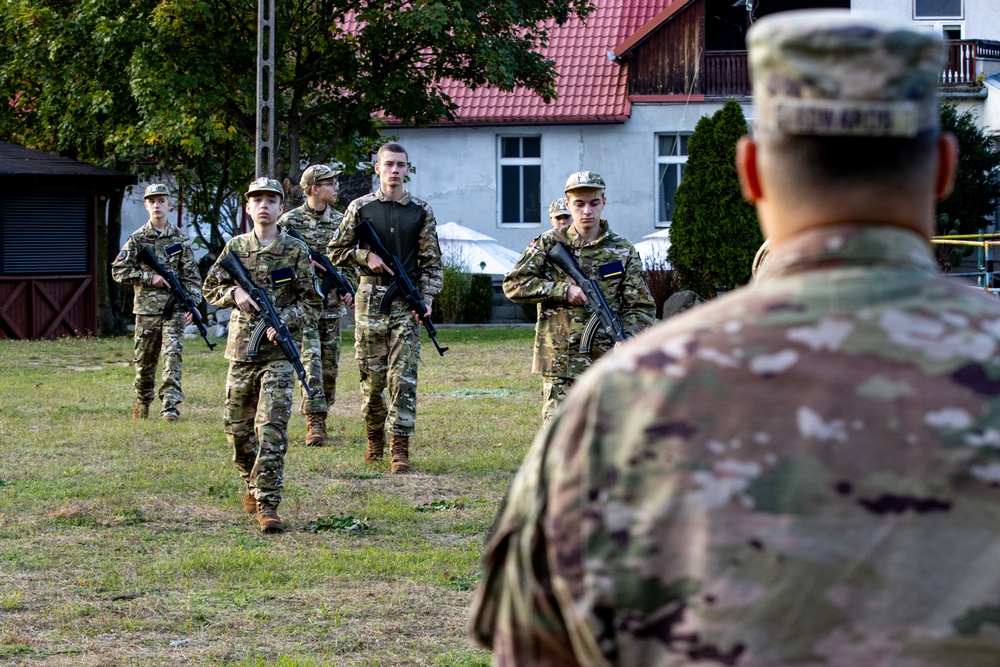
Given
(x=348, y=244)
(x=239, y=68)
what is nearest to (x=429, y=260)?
(x=348, y=244)

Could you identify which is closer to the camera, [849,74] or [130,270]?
[849,74]

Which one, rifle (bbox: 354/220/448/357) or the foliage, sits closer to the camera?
rifle (bbox: 354/220/448/357)

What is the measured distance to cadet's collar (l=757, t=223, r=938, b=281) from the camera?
186 centimetres

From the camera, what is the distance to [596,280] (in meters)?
8.93

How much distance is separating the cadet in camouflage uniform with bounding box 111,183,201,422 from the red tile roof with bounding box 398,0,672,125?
60.6 feet

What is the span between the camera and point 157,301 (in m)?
14.0

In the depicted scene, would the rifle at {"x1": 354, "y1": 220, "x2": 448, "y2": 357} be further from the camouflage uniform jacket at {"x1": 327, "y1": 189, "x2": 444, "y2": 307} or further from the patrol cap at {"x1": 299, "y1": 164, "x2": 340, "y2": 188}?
the patrol cap at {"x1": 299, "y1": 164, "x2": 340, "y2": 188}

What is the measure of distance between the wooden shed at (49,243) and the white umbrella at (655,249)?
1032cm

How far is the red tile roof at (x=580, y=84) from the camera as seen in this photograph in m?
32.4

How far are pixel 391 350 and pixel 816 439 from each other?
8.81 metres

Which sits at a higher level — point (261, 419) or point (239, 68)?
point (239, 68)

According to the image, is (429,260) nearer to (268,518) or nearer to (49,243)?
(268,518)

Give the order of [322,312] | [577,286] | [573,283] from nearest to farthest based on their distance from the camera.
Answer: [577,286] < [573,283] < [322,312]

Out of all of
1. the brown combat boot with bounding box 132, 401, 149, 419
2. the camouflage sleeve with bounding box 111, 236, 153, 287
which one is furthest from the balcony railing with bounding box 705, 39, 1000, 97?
the brown combat boot with bounding box 132, 401, 149, 419
